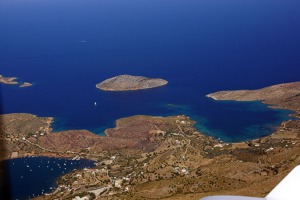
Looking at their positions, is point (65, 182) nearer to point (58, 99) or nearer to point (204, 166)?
point (204, 166)

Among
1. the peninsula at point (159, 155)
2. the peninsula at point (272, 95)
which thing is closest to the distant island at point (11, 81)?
the peninsula at point (159, 155)

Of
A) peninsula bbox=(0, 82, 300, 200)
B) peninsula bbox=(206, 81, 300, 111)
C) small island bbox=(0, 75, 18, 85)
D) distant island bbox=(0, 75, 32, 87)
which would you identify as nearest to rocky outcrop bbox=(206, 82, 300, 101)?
peninsula bbox=(206, 81, 300, 111)

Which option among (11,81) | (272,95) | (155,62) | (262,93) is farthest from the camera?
(155,62)

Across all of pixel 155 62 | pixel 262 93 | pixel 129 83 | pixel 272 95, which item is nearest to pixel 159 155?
pixel 272 95

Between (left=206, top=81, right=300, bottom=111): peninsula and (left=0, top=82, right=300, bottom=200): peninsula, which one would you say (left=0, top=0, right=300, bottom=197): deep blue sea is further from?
(left=0, top=82, right=300, bottom=200): peninsula

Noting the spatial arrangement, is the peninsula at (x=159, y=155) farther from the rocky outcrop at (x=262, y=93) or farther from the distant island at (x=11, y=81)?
the distant island at (x=11, y=81)

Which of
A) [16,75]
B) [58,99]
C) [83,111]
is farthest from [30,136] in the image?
[16,75]

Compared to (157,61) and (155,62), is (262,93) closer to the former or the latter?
(155,62)
